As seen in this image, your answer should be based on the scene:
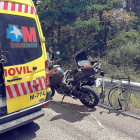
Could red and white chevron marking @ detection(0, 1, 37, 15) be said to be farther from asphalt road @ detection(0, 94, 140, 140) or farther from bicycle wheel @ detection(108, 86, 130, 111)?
bicycle wheel @ detection(108, 86, 130, 111)

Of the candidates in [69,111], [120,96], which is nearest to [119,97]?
[120,96]

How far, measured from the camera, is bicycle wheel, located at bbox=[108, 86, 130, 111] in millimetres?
5520

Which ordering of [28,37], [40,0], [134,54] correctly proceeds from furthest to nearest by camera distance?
[40,0] → [134,54] → [28,37]

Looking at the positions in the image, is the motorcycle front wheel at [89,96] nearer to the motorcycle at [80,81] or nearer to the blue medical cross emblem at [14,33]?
the motorcycle at [80,81]

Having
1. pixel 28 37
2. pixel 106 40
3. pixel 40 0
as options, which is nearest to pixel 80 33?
pixel 106 40

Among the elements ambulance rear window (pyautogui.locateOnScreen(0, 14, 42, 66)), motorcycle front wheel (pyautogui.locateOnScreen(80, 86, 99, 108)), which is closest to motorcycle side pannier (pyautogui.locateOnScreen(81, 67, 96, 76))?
motorcycle front wheel (pyautogui.locateOnScreen(80, 86, 99, 108))

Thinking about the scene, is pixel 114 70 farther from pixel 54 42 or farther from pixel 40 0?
pixel 40 0

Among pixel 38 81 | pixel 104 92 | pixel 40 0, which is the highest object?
pixel 40 0

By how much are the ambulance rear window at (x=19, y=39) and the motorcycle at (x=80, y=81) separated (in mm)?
1865

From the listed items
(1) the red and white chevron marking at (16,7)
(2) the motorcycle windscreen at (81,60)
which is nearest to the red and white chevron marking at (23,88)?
(1) the red and white chevron marking at (16,7)

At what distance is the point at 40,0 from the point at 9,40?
14.0 metres

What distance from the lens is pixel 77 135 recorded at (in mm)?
4145

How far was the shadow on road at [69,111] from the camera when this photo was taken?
5.09 metres

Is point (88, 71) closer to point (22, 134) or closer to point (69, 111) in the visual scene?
point (69, 111)
